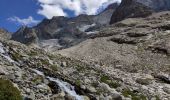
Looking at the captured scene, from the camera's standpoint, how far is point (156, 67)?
6912 cm

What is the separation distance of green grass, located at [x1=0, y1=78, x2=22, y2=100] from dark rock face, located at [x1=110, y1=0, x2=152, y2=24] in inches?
5503

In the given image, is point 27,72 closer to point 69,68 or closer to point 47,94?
point 47,94

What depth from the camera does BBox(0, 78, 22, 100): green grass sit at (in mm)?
20367

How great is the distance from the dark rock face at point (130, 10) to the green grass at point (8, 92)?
140m

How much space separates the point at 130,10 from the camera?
182 metres

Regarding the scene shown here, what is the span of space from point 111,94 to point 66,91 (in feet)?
11.7

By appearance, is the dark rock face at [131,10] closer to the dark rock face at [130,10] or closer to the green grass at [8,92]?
the dark rock face at [130,10]

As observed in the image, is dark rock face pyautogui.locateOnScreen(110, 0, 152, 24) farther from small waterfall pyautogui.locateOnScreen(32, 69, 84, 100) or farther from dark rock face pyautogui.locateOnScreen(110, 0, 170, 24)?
small waterfall pyautogui.locateOnScreen(32, 69, 84, 100)

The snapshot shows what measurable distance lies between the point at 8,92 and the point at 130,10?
16493cm

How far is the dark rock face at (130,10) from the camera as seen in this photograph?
6499 inches

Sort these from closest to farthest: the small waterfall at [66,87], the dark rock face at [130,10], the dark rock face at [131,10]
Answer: the small waterfall at [66,87], the dark rock face at [130,10], the dark rock face at [131,10]

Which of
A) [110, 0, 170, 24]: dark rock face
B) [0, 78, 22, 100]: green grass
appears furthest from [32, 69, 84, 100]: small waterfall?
[110, 0, 170, 24]: dark rock face

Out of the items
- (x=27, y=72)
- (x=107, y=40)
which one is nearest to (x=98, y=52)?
(x=107, y=40)

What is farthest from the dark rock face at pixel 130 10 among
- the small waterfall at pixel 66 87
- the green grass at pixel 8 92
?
the green grass at pixel 8 92
